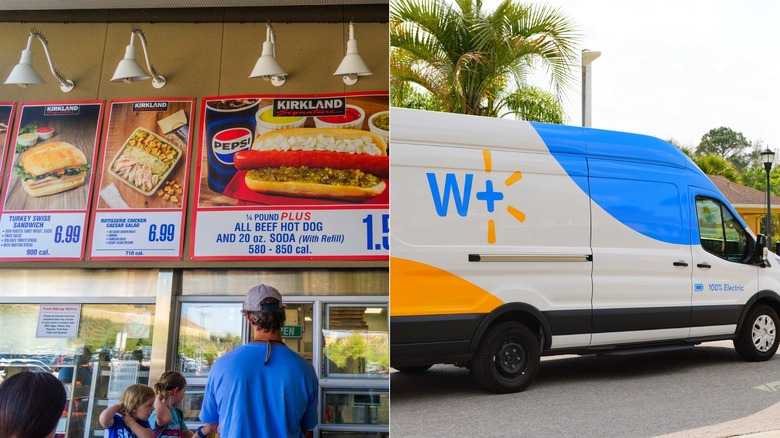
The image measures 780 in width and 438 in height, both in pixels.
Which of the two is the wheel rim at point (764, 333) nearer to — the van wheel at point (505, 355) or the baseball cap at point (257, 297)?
the van wheel at point (505, 355)

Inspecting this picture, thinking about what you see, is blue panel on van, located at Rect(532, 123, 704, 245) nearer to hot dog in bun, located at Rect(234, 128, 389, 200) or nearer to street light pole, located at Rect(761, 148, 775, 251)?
street light pole, located at Rect(761, 148, 775, 251)

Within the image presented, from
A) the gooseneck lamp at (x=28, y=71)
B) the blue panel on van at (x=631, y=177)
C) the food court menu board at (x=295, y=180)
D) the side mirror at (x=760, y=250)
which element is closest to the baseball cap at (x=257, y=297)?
the blue panel on van at (x=631, y=177)

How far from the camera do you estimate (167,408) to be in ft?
8.53

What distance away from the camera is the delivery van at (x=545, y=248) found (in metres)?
1.41

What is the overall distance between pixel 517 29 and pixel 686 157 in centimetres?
50

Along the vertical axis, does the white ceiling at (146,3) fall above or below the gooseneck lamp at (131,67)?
above

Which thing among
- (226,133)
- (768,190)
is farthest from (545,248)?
(226,133)

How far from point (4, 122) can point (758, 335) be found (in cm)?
368

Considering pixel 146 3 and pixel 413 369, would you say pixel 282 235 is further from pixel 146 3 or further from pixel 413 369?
pixel 413 369

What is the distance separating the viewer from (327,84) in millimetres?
3475

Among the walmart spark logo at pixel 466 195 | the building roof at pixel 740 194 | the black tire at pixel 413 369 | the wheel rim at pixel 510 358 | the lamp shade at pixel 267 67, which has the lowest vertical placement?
the black tire at pixel 413 369

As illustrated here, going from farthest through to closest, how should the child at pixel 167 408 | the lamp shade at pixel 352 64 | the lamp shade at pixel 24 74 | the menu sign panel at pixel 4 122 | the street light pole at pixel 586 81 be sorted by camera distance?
the menu sign panel at pixel 4 122
the lamp shade at pixel 24 74
the lamp shade at pixel 352 64
the child at pixel 167 408
the street light pole at pixel 586 81

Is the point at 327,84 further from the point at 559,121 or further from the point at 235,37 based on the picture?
the point at 559,121

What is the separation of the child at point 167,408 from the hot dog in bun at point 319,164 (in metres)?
1.12
